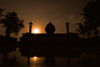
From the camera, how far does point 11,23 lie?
3584 cm

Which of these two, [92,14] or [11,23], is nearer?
[92,14]

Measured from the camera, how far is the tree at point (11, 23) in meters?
34.8

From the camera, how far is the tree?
114 ft

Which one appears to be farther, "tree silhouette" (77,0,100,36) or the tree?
the tree

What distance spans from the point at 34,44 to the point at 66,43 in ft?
43.0

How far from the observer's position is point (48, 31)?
109 feet

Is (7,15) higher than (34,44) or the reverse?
higher

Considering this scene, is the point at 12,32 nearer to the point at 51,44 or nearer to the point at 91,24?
the point at 51,44

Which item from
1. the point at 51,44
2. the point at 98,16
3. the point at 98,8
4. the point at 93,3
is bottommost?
the point at 51,44

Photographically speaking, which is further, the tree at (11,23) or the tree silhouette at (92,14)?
the tree at (11,23)

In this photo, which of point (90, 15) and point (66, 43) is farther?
point (66, 43)

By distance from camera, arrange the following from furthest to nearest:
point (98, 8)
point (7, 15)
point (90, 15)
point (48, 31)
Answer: point (7, 15), point (48, 31), point (90, 15), point (98, 8)

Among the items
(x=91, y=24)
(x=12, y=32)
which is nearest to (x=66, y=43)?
(x=91, y=24)

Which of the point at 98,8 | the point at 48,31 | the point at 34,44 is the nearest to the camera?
the point at 98,8
